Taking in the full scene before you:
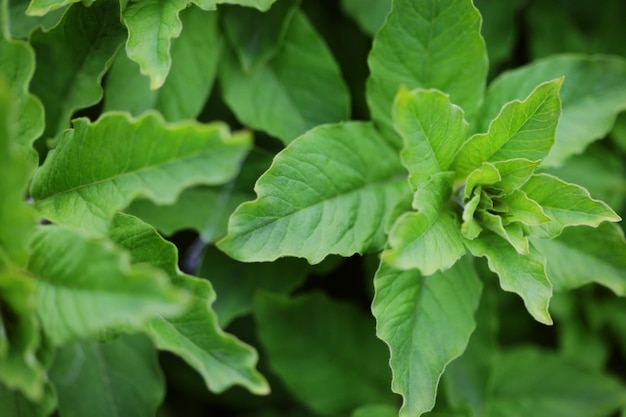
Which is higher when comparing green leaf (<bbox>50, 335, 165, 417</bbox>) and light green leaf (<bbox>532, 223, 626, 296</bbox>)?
light green leaf (<bbox>532, 223, 626, 296</bbox>)

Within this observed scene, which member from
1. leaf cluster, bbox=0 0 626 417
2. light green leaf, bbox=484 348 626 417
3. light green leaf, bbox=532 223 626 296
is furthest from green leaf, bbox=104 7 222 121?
light green leaf, bbox=484 348 626 417

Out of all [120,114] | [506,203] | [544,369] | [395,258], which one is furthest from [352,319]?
[120,114]

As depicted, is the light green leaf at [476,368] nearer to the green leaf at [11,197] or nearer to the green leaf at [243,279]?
the green leaf at [243,279]

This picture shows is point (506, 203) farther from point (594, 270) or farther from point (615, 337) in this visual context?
point (615, 337)

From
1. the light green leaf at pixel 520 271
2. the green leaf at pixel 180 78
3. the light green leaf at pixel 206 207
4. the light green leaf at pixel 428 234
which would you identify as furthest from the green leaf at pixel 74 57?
the light green leaf at pixel 520 271

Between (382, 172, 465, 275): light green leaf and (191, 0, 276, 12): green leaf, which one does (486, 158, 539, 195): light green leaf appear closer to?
(382, 172, 465, 275): light green leaf
